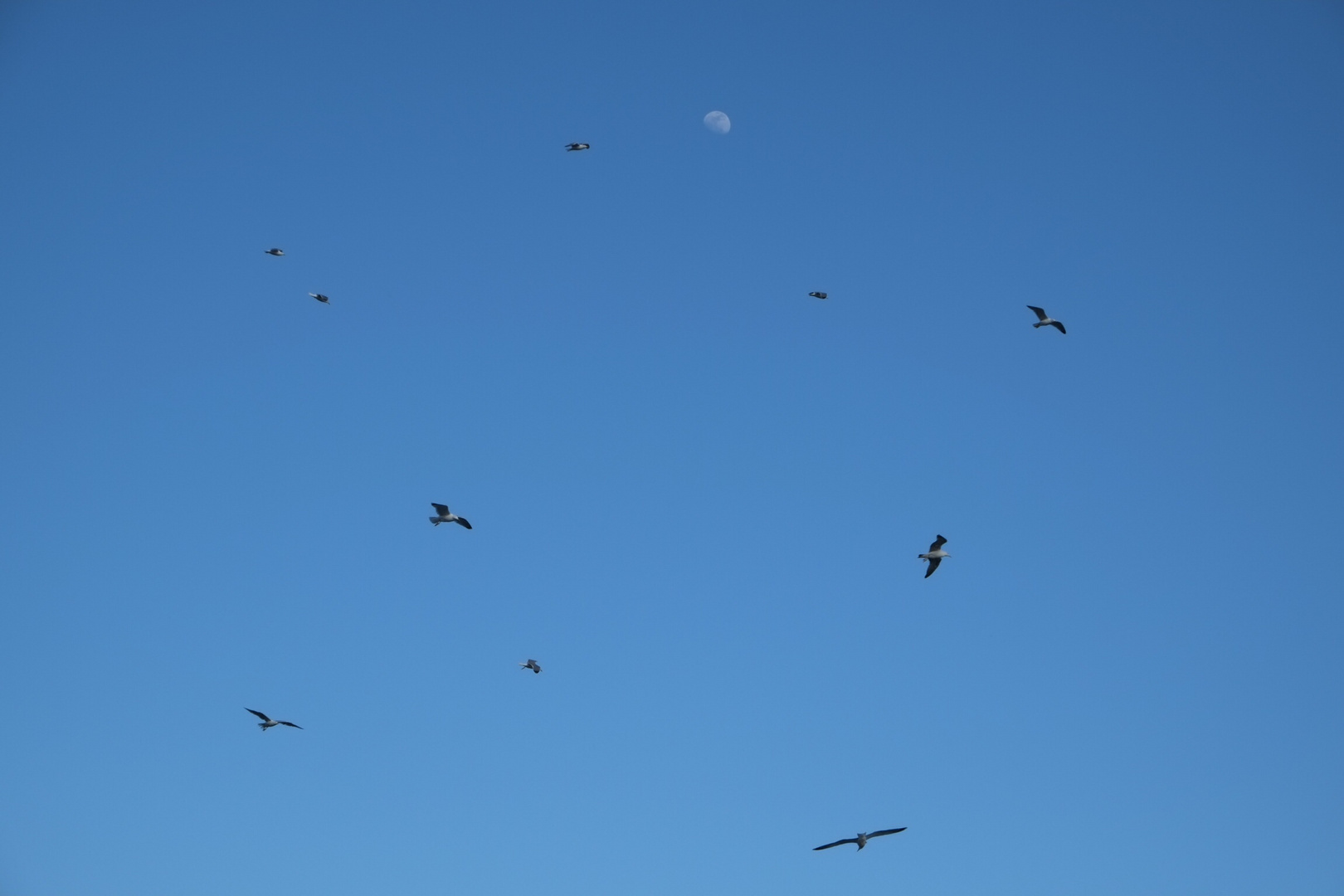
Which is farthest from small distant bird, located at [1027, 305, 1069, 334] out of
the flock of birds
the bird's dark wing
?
the bird's dark wing

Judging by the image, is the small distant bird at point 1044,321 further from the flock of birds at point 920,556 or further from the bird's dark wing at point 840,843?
the bird's dark wing at point 840,843

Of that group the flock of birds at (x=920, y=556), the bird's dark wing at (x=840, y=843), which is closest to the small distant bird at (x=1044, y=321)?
the flock of birds at (x=920, y=556)

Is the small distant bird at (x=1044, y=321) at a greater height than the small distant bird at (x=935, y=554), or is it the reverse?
the small distant bird at (x=1044, y=321)

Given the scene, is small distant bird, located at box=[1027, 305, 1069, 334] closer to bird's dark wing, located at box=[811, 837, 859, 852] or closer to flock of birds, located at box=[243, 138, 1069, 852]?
flock of birds, located at box=[243, 138, 1069, 852]

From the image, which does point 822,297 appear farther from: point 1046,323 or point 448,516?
point 448,516

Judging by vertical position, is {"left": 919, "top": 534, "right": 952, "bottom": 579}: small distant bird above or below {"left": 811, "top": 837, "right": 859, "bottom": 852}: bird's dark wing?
above

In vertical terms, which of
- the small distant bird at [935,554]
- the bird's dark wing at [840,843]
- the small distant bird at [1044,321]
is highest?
the small distant bird at [1044,321]

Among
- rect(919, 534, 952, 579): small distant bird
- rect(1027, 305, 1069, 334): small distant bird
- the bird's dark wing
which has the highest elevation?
rect(1027, 305, 1069, 334): small distant bird

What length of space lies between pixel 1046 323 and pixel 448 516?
117 feet

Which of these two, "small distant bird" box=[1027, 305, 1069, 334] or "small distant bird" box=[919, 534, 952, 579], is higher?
"small distant bird" box=[1027, 305, 1069, 334]

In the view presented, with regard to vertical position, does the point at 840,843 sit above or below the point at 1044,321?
below

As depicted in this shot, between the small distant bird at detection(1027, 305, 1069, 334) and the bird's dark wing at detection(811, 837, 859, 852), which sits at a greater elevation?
the small distant bird at detection(1027, 305, 1069, 334)

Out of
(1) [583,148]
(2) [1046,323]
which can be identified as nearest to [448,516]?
(1) [583,148]

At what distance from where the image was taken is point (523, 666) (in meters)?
78.1
